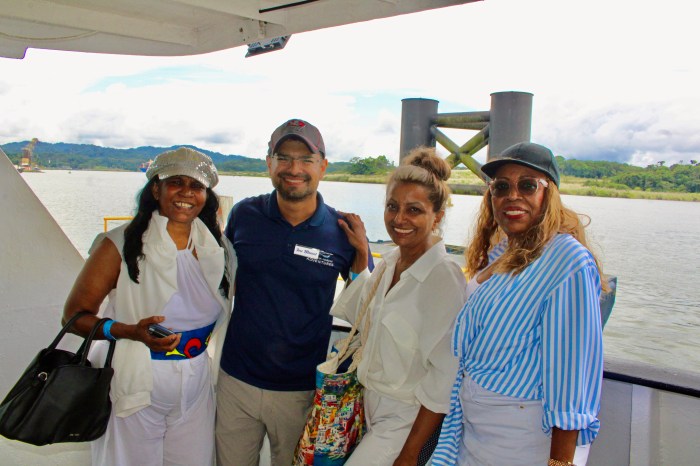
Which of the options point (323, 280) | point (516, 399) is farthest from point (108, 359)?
point (516, 399)

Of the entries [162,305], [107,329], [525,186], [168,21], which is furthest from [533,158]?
[168,21]

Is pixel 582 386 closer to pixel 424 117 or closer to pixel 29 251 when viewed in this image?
pixel 29 251

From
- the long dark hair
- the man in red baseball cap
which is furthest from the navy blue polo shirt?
the long dark hair

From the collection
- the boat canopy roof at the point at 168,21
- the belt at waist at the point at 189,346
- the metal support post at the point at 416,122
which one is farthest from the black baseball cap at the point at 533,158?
the metal support post at the point at 416,122

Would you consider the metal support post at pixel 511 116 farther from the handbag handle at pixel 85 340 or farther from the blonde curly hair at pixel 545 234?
the handbag handle at pixel 85 340

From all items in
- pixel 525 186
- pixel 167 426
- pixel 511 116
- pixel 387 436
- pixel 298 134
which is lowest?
pixel 167 426

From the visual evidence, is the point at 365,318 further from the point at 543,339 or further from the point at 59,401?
the point at 59,401

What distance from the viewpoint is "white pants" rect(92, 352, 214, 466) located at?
6.38ft

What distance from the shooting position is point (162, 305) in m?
1.95

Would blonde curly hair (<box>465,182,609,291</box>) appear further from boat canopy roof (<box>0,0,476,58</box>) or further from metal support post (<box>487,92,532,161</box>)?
metal support post (<box>487,92,532,161</box>)

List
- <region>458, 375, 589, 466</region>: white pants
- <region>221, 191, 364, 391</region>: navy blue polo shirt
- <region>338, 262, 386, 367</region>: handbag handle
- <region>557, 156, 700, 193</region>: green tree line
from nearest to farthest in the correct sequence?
<region>458, 375, 589, 466</region>: white pants → <region>338, 262, 386, 367</region>: handbag handle → <region>221, 191, 364, 391</region>: navy blue polo shirt → <region>557, 156, 700, 193</region>: green tree line

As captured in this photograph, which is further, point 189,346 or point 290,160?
point 290,160

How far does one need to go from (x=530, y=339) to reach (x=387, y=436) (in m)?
0.66

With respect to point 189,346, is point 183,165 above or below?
above
